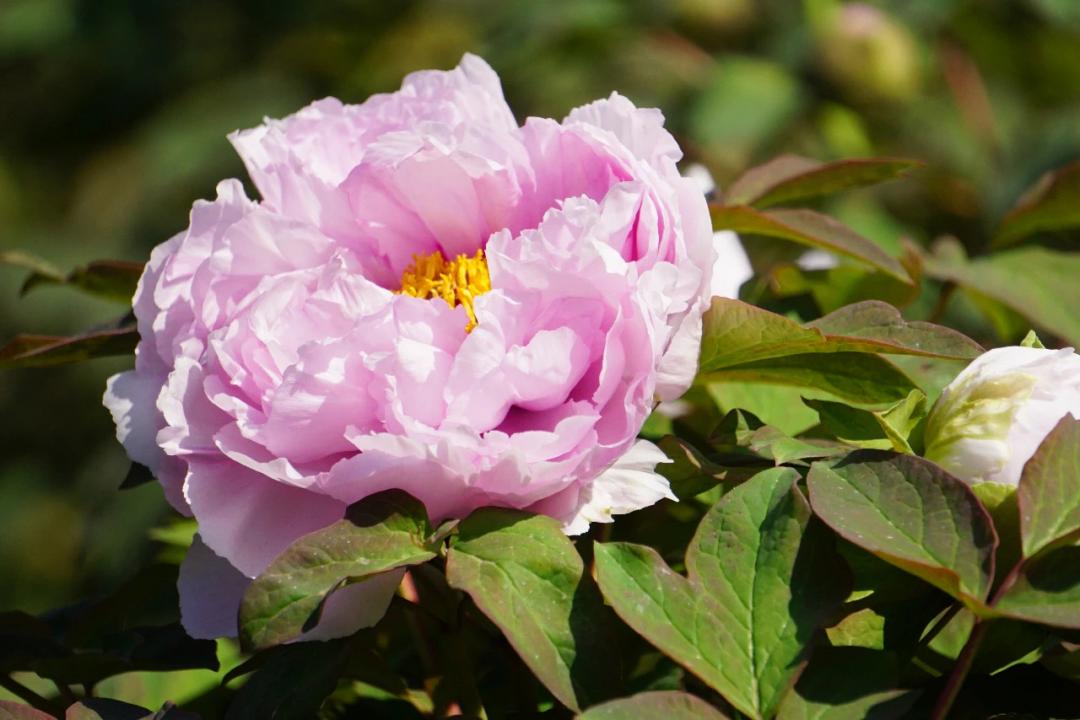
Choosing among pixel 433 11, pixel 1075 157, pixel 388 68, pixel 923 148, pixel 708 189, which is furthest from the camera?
pixel 433 11

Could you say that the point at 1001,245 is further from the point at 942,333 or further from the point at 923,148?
the point at 923,148

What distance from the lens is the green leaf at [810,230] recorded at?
0.66m

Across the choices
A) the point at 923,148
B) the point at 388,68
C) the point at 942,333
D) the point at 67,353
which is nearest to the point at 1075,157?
the point at 923,148

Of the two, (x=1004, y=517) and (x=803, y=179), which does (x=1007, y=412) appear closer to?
(x=1004, y=517)

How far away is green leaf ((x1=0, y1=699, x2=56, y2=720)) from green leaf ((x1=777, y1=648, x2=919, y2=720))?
0.27m

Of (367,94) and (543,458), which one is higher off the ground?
(543,458)

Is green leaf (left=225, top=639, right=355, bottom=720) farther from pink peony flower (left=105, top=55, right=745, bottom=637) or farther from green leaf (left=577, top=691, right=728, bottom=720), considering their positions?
green leaf (left=577, top=691, right=728, bottom=720)

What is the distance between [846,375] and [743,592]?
0.14 meters

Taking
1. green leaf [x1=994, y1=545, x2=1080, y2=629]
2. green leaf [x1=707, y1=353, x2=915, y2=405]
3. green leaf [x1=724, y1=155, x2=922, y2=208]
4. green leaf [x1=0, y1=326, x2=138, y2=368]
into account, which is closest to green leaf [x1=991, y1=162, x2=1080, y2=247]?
green leaf [x1=724, y1=155, x2=922, y2=208]

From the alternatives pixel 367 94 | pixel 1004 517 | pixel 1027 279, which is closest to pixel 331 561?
pixel 1004 517

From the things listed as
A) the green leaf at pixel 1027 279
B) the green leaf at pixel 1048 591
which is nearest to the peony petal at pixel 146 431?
the green leaf at pixel 1048 591

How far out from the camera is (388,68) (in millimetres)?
2861

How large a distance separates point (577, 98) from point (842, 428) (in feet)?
5.45

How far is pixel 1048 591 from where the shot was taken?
0.45 m
